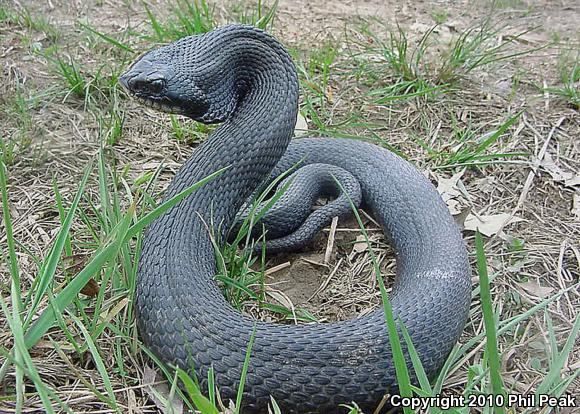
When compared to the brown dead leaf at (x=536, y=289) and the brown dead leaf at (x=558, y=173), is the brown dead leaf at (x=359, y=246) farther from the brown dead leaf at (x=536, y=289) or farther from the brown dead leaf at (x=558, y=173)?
the brown dead leaf at (x=558, y=173)

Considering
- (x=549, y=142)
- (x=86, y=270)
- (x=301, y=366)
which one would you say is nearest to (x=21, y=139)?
(x=86, y=270)

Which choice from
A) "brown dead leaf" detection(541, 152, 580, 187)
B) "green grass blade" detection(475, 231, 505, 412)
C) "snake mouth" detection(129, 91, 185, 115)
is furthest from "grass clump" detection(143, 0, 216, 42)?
"green grass blade" detection(475, 231, 505, 412)

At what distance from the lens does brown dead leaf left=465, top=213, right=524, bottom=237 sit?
3.50m

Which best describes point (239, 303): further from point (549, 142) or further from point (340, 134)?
point (549, 142)

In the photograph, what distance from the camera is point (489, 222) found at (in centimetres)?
356

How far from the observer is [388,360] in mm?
2453

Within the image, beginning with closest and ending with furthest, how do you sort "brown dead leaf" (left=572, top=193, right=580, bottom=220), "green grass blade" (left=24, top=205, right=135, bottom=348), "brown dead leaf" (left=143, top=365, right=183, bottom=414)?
"green grass blade" (left=24, top=205, right=135, bottom=348), "brown dead leaf" (left=143, top=365, right=183, bottom=414), "brown dead leaf" (left=572, top=193, right=580, bottom=220)

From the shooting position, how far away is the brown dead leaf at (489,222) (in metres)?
3.50

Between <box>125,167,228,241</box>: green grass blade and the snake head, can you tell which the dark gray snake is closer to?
the snake head

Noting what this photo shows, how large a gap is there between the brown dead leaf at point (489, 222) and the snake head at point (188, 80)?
139 centimetres

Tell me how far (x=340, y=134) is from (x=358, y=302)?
1264 mm

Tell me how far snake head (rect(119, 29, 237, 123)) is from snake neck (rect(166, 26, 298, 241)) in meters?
0.04

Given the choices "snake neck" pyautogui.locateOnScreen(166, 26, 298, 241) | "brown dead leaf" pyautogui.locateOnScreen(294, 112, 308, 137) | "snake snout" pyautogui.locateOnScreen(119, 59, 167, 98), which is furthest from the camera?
"brown dead leaf" pyautogui.locateOnScreen(294, 112, 308, 137)

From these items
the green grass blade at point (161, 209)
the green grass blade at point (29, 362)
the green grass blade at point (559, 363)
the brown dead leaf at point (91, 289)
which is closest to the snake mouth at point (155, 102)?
the brown dead leaf at point (91, 289)
